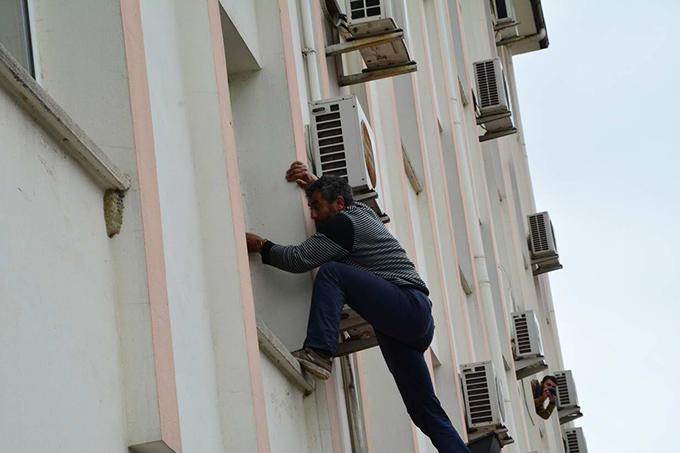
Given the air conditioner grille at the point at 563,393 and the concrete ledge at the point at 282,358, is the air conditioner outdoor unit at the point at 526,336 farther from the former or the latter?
the concrete ledge at the point at 282,358

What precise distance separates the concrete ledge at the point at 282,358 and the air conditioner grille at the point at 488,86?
15.1 m

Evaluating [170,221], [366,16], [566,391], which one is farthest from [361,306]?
[566,391]

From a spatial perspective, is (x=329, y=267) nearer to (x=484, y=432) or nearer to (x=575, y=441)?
(x=484, y=432)

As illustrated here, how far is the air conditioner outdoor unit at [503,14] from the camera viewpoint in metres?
30.4

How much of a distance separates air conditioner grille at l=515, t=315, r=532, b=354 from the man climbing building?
1357 centimetres

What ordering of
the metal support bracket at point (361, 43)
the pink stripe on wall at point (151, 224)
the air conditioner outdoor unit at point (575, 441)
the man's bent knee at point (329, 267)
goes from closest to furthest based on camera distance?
the pink stripe on wall at point (151, 224) → the man's bent knee at point (329, 267) → the metal support bracket at point (361, 43) → the air conditioner outdoor unit at point (575, 441)

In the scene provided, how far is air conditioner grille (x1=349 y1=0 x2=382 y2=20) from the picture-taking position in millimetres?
12070

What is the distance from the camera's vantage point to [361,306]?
9414mm

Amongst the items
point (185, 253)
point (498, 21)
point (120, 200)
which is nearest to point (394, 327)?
point (185, 253)

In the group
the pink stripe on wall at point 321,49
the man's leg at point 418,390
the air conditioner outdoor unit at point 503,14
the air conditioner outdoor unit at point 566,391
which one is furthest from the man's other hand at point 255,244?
the air conditioner outdoor unit at point 503,14

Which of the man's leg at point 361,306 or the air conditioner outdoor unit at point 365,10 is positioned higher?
the air conditioner outdoor unit at point 365,10

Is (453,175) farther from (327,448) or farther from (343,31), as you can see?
(327,448)

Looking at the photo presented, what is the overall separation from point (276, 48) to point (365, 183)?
982 mm

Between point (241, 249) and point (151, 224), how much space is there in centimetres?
137
